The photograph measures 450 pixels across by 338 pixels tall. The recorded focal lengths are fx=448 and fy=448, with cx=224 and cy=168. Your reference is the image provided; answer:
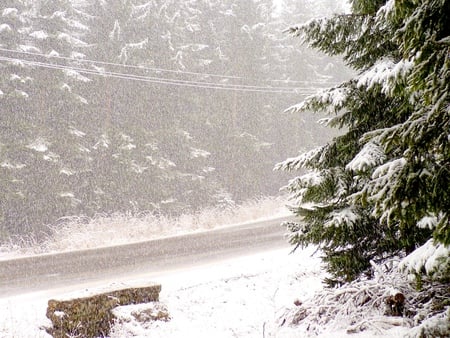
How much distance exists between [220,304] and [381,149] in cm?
555

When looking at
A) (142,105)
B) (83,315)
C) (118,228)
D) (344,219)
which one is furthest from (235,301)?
(142,105)

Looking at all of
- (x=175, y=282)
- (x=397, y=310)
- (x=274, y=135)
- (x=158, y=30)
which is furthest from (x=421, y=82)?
(x=274, y=135)

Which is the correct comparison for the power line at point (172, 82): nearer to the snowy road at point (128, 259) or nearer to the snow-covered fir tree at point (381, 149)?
the snowy road at point (128, 259)

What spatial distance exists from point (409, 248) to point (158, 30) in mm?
24507

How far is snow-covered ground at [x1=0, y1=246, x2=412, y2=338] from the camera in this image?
7396 millimetres

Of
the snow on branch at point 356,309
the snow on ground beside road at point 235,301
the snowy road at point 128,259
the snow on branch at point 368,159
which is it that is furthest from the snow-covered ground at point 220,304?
the snow on branch at point 368,159

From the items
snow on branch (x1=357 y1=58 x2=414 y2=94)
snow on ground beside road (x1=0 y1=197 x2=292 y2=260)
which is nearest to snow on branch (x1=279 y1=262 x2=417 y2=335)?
snow on branch (x1=357 y1=58 x2=414 y2=94)

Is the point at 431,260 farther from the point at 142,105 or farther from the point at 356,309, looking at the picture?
the point at 142,105

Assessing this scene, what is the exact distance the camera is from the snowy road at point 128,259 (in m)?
12.3

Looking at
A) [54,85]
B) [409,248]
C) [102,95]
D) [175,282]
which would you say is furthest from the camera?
[102,95]

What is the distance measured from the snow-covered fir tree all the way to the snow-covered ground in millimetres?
944

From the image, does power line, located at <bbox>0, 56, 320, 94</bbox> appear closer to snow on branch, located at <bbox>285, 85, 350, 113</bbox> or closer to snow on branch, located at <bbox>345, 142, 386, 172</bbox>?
snow on branch, located at <bbox>285, 85, 350, 113</bbox>

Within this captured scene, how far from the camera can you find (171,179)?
88.5 feet

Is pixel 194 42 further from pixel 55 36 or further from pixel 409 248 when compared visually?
pixel 409 248
